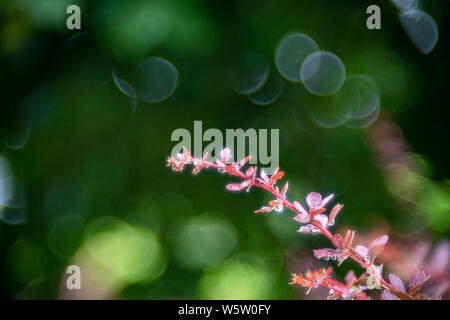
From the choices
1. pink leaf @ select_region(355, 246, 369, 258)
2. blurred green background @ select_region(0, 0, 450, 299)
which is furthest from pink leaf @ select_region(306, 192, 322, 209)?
blurred green background @ select_region(0, 0, 450, 299)

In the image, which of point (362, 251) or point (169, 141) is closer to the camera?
point (362, 251)

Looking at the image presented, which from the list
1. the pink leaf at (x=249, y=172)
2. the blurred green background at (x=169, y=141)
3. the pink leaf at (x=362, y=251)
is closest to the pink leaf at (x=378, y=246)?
the pink leaf at (x=362, y=251)

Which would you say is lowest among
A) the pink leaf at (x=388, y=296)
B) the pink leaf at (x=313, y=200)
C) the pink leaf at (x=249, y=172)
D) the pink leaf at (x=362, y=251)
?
the pink leaf at (x=388, y=296)

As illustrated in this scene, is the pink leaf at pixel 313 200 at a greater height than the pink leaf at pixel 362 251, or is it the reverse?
the pink leaf at pixel 313 200

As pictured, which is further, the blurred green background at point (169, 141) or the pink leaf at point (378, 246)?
the blurred green background at point (169, 141)

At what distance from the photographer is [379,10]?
1.13 metres

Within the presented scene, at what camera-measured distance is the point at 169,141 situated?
128cm

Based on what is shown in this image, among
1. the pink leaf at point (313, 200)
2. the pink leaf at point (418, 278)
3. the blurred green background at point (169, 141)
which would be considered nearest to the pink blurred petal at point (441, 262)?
the pink leaf at point (418, 278)

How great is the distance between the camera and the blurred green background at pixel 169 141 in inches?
45.3

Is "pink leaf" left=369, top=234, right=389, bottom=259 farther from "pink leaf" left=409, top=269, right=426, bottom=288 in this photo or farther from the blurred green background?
the blurred green background

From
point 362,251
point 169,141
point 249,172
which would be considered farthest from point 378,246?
point 169,141

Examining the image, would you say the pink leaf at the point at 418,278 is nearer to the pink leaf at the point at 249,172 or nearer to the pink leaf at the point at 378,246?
the pink leaf at the point at 378,246

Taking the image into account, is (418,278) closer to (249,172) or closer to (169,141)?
(249,172)

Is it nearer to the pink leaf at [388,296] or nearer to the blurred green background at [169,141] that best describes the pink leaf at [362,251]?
the pink leaf at [388,296]
